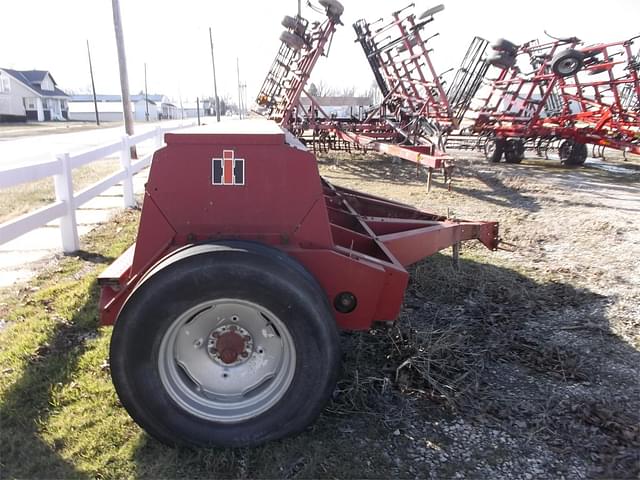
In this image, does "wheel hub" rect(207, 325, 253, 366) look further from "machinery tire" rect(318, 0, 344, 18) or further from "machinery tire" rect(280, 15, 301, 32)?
"machinery tire" rect(280, 15, 301, 32)

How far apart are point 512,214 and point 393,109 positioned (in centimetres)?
772

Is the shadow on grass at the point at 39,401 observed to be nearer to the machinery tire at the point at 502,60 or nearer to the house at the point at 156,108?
the machinery tire at the point at 502,60

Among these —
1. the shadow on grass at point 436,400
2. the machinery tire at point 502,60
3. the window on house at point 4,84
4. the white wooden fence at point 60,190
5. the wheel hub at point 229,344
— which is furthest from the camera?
the window on house at point 4,84

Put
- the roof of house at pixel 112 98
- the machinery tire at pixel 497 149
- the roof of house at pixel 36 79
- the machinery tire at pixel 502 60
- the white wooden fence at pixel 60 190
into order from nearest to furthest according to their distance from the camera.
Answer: the white wooden fence at pixel 60 190
the machinery tire at pixel 502 60
the machinery tire at pixel 497 149
the roof of house at pixel 36 79
the roof of house at pixel 112 98

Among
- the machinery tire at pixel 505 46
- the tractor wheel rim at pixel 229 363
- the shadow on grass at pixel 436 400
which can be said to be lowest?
the shadow on grass at pixel 436 400

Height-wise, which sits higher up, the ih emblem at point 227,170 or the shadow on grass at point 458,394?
the ih emblem at point 227,170

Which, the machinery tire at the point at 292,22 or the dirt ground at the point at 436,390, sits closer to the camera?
the dirt ground at the point at 436,390

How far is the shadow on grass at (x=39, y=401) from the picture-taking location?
89.4 inches

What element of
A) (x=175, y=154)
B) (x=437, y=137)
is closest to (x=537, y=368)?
(x=175, y=154)

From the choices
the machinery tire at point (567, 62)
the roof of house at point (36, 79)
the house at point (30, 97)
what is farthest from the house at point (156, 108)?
the machinery tire at point (567, 62)

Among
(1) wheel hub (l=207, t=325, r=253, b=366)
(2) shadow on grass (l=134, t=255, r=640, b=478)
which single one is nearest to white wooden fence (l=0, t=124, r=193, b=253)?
(1) wheel hub (l=207, t=325, r=253, b=366)

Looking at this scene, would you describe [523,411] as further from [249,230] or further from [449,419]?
[249,230]

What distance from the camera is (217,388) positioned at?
2.42 metres

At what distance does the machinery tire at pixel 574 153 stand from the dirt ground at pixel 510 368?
8941mm
